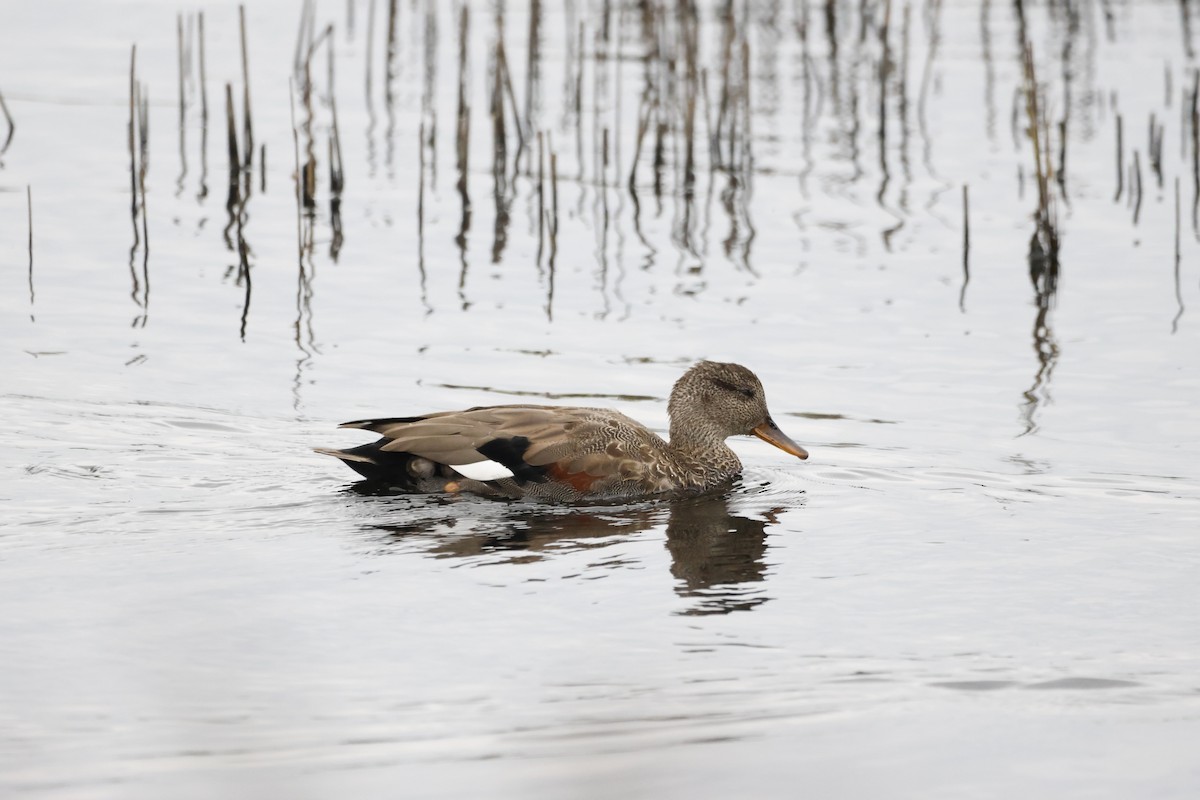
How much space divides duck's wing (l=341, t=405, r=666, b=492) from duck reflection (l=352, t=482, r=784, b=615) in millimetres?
203

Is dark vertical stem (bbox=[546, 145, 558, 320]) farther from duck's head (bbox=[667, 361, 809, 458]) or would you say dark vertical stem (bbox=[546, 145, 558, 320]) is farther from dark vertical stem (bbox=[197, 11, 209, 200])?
dark vertical stem (bbox=[197, 11, 209, 200])

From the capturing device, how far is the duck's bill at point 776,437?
9.91 meters

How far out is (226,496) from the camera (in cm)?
894

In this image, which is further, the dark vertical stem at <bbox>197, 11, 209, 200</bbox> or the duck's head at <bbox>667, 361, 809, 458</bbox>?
the dark vertical stem at <bbox>197, 11, 209, 200</bbox>

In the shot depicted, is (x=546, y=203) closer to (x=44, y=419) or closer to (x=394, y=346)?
(x=394, y=346)

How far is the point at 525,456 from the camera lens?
9117 millimetres

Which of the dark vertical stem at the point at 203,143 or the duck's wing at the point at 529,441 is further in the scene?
the dark vertical stem at the point at 203,143

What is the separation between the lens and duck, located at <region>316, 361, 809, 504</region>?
356 inches

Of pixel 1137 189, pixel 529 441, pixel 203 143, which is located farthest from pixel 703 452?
pixel 203 143

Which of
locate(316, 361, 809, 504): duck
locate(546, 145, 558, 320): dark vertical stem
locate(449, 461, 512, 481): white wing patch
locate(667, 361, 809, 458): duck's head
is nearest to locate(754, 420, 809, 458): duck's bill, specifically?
locate(667, 361, 809, 458): duck's head

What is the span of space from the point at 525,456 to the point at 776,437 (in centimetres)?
165

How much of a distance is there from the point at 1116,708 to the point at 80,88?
16479mm

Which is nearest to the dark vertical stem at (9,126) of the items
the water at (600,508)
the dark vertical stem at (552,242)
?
the water at (600,508)

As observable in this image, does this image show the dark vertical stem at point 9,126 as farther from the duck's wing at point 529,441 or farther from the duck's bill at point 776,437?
the duck's bill at point 776,437
